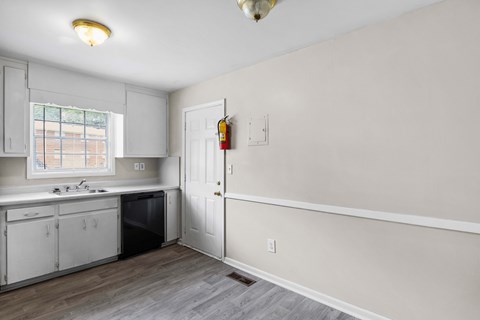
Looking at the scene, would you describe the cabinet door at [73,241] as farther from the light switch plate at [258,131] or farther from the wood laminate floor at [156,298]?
the light switch plate at [258,131]

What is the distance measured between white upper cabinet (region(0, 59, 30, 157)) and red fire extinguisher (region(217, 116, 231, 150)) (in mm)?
2293

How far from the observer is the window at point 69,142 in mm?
3316

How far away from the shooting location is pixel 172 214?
160 inches

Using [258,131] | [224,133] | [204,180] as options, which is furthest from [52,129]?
[258,131]

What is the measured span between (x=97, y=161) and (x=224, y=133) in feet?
7.07

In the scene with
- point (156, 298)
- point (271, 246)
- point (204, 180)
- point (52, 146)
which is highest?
point (52, 146)

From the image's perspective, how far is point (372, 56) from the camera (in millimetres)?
2158

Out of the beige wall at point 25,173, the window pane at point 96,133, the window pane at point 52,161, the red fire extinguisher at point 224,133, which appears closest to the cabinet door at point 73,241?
the beige wall at point 25,173

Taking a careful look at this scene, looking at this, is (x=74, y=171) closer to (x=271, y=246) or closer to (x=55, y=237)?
(x=55, y=237)

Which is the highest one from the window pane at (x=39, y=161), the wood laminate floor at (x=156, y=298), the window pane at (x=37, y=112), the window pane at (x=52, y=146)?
the window pane at (x=37, y=112)

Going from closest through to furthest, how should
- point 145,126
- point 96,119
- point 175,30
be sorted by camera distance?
1. point 175,30
2. point 96,119
3. point 145,126

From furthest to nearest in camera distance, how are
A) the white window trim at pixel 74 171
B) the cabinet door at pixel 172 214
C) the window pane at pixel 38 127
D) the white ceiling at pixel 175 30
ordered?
the cabinet door at pixel 172 214
the window pane at pixel 38 127
the white window trim at pixel 74 171
the white ceiling at pixel 175 30

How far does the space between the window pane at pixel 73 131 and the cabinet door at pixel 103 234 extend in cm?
125

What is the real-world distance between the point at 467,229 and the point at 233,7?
231cm
